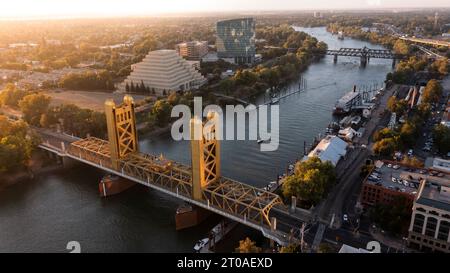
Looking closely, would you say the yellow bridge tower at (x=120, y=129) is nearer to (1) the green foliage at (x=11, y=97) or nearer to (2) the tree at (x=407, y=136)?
(2) the tree at (x=407, y=136)

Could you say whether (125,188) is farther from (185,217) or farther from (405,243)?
(405,243)

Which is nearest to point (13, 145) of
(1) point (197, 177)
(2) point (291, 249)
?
(1) point (197, 177)

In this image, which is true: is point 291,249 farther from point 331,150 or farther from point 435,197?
point 331,150

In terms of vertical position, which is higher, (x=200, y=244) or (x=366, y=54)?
(x=366, y=54)

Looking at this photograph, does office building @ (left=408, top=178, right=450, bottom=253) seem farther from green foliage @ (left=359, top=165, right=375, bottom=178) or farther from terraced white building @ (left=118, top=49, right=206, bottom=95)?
terraced white building @ (left=118, top=49, right=206, bottom=95)
